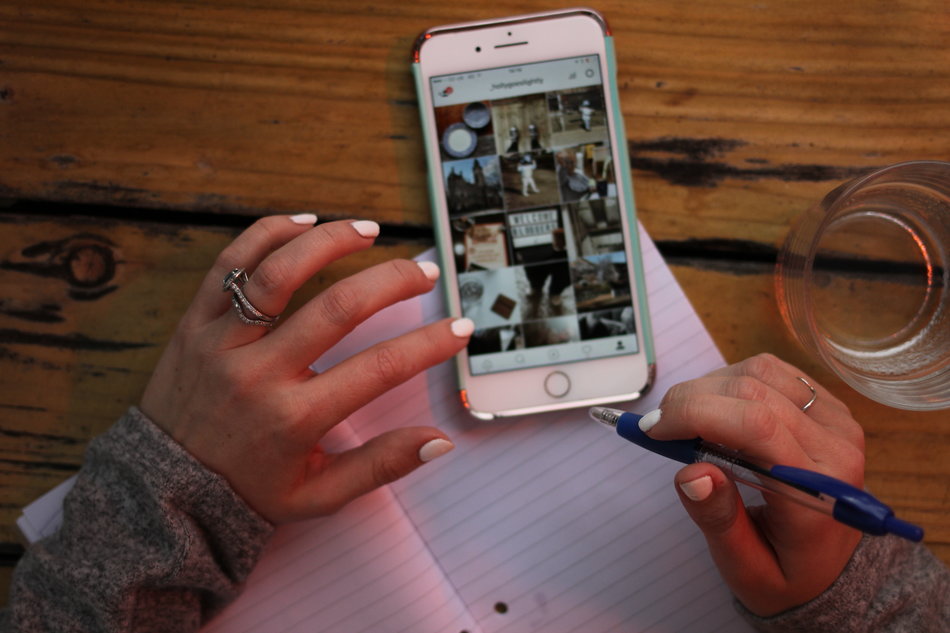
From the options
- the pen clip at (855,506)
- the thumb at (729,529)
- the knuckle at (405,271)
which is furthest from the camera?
the knuckle at (405,271)

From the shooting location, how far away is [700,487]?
1.58 ft

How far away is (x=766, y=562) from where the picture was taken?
1.73ft

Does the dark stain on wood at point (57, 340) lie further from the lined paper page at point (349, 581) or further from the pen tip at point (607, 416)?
the pen tip at point (607, 416)

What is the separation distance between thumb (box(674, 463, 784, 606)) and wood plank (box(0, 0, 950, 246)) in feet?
0.88

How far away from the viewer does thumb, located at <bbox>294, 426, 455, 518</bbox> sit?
580 millimetres

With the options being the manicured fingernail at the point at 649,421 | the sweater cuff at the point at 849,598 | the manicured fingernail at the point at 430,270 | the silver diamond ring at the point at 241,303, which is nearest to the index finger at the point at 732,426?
the manicured fingernail at the point at 649,421

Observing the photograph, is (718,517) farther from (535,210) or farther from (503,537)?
(535,210)

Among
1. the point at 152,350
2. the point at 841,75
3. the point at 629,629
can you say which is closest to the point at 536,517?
the point at 629,629

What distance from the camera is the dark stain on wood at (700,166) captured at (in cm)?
66

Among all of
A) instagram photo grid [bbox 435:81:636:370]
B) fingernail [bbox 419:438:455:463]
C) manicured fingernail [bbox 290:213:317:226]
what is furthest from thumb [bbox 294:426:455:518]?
manicured fingernail [bbox 290:213:317:226]

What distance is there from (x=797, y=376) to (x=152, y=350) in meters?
0.60

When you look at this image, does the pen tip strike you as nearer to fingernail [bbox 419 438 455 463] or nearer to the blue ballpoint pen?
the blue ballpoint pen

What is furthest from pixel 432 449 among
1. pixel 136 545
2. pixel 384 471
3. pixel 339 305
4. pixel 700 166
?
pixel 700 166

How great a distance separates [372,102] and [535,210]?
0.65 feet
